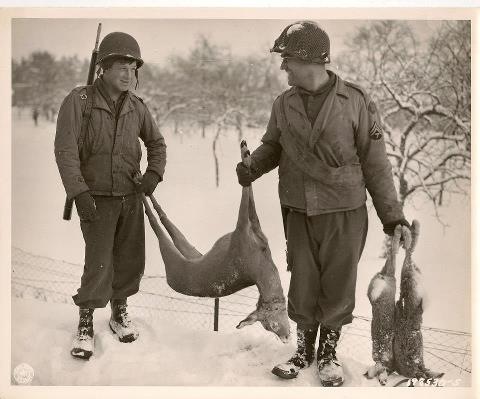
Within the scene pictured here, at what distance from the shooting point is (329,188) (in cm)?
261

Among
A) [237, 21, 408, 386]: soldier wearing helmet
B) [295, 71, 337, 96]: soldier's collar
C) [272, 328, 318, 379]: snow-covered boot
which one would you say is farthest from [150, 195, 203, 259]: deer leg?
[295, 71, 337, 96]: soldier's collar

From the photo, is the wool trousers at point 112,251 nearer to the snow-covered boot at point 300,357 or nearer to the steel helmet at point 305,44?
the snow-covered boot at point 300,357

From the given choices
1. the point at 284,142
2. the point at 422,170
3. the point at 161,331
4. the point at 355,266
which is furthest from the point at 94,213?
the point at 422,170

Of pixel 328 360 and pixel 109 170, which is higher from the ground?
pixel 109 170

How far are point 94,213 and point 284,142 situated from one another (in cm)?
74

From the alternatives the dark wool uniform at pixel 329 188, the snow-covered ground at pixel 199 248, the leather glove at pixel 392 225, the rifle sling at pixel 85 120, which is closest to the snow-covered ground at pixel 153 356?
the snow-covered ground at pixel 199 248

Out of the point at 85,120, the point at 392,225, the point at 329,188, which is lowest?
the point at 392,225

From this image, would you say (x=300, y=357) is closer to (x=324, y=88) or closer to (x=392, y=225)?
(x=392, y=225)

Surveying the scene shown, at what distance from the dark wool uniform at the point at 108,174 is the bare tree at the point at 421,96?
0.84 m

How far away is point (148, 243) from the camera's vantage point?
9.35ft

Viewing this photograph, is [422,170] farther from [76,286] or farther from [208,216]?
[76,286]

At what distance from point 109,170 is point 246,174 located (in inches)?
20.0

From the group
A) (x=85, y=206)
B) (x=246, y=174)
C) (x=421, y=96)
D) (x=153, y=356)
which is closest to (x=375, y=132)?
(x=421, y=96)

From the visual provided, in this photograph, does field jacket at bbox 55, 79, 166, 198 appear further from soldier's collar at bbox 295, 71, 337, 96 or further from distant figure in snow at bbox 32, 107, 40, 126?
soldier's collar at bbox 295, 71, 337, 96
